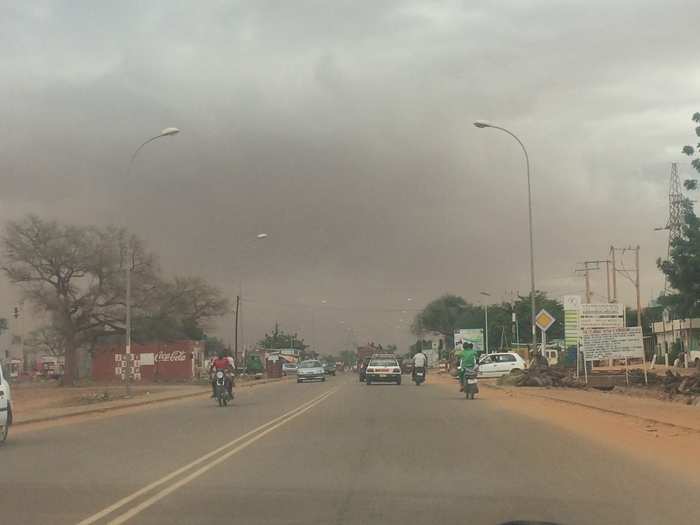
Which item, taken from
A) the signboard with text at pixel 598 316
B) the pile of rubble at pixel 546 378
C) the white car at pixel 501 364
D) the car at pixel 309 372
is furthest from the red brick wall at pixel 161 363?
the signboard with text at pixel 598 316

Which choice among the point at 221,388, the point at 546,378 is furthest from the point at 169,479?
the point at 546,378

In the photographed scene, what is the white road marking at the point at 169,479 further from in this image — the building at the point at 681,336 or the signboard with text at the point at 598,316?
the building at the point at 681,336

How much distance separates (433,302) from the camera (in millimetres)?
170375

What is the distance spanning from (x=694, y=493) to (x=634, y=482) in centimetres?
87

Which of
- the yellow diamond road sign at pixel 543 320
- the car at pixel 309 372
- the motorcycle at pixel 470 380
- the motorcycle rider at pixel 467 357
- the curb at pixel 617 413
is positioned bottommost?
the car at pixel 309 372

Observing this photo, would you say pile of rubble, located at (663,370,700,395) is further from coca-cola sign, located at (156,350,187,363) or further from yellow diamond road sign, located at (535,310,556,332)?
coca-cola sign, located at (156,350,187,363)

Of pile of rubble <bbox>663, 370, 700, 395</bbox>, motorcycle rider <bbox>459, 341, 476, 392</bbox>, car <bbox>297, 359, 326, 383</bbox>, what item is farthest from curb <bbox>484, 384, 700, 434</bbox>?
car <bbox>297, 359, 326, 383</bbox>

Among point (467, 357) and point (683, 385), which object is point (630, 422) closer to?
point (467, 357)

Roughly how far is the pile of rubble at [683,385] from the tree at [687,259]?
789cm

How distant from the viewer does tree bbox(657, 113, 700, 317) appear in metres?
35.8

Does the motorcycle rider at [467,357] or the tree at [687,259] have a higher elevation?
the tree at [687,259]

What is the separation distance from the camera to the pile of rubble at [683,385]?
91.8 ft

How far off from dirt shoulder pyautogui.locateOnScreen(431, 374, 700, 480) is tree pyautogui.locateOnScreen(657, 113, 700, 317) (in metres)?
8.52

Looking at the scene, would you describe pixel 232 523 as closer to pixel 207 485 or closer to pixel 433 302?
pixel 207 485
